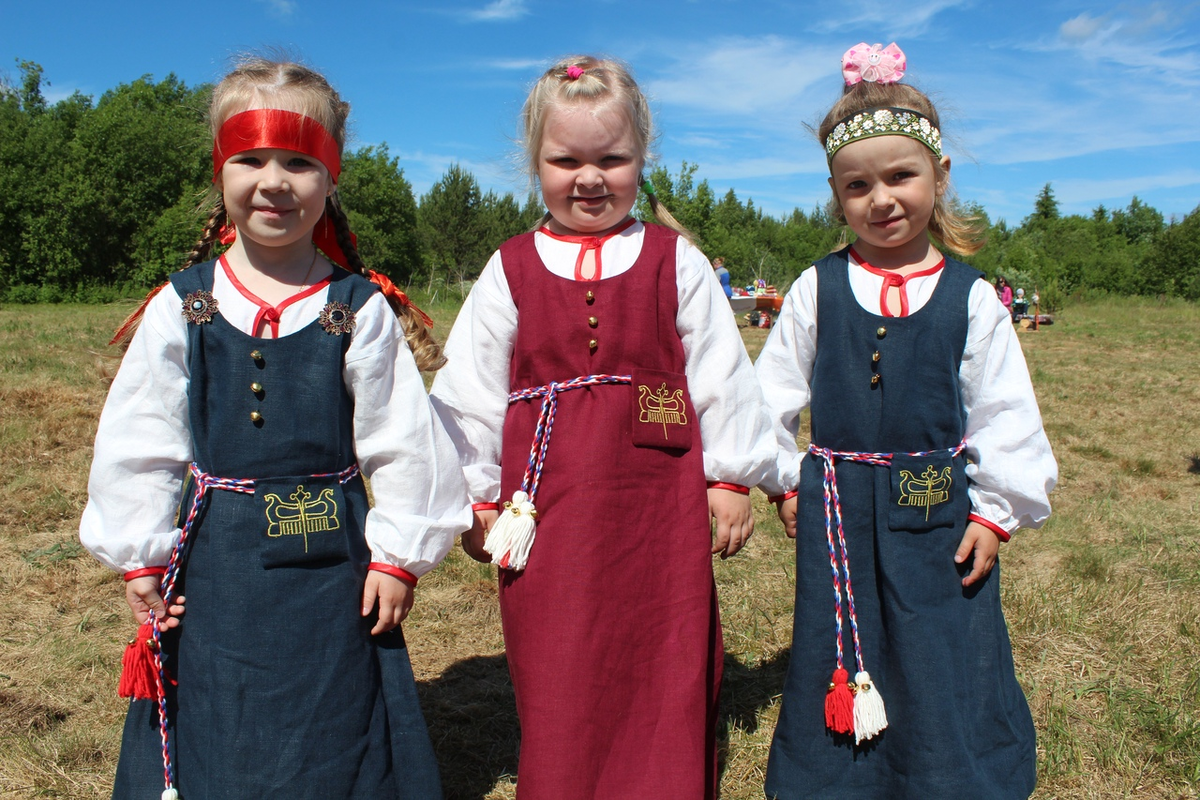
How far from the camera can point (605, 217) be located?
2.09 metres

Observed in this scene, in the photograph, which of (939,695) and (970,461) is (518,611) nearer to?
(939,695)

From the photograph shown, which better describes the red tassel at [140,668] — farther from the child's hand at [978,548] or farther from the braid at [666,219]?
the child's hand at [978,548]

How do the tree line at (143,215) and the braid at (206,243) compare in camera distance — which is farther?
the tree line at (143,215)

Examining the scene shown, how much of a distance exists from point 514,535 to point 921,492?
100cm

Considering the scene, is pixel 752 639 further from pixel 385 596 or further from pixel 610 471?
pixel 385 596

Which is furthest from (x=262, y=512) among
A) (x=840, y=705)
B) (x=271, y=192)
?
(x=840, y=705)

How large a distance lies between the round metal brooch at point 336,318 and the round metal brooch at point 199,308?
22cm

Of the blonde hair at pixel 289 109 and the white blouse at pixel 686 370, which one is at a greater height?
the blonde hair at pixel 289 109

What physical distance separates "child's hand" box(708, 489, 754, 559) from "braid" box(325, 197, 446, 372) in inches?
29.3

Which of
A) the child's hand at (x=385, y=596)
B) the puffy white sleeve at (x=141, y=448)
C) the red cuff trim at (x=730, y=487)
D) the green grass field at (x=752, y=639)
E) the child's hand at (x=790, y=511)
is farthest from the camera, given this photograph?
the green grass field at (x=752, y=639)

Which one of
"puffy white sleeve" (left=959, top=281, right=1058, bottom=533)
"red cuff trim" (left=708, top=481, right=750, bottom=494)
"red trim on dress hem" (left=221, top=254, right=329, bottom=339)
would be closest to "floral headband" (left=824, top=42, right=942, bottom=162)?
"puffy white sleeve" (left=959, top=281, right=1058, bottom=533)

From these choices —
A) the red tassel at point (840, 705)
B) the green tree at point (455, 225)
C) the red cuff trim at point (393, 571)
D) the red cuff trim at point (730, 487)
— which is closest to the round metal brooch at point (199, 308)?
the red cuff trim at point (393, 571)

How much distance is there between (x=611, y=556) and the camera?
6.46 feet

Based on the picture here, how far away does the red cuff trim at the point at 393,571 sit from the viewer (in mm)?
1884
